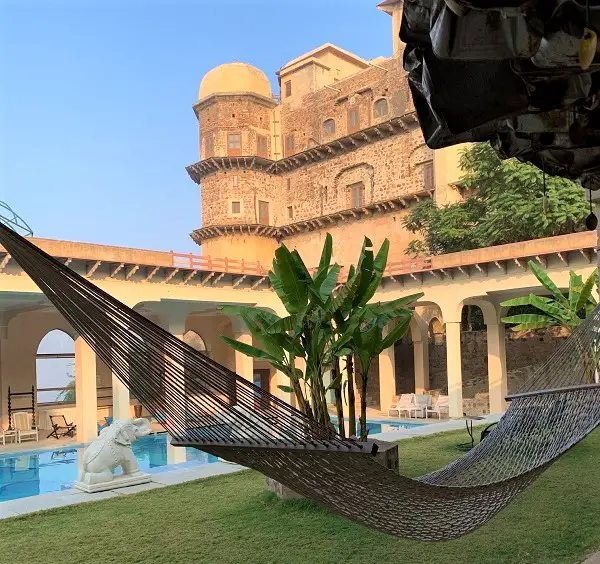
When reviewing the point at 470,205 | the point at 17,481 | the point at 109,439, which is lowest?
the point at 17,481

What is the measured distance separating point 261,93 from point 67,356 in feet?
46.5

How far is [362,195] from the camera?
2312cm

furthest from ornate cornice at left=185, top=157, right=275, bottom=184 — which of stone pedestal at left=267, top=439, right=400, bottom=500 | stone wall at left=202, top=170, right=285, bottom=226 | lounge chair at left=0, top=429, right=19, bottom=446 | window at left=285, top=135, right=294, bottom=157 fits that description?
stone pedestal at left=267, top=439, right=400, bottom=500


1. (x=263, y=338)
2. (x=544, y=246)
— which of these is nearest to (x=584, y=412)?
(x=263, y=338)

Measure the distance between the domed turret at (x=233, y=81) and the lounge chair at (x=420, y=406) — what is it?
14949 mm

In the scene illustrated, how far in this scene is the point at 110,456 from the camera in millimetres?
6023

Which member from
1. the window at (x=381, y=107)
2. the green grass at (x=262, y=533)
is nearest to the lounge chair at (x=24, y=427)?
the green grass at (x=262, y=533)

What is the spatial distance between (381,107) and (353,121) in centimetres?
129

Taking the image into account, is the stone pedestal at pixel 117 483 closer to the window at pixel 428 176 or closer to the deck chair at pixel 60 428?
the deck chair at pixel 60 428

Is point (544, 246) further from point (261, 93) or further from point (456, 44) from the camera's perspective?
point (261, 93)

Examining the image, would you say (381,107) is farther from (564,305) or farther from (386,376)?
(564,305)

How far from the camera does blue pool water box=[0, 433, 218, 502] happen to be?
8.54m

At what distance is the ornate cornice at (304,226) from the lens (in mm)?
21828

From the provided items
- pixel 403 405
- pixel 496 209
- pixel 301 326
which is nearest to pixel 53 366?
pixel 403 405
